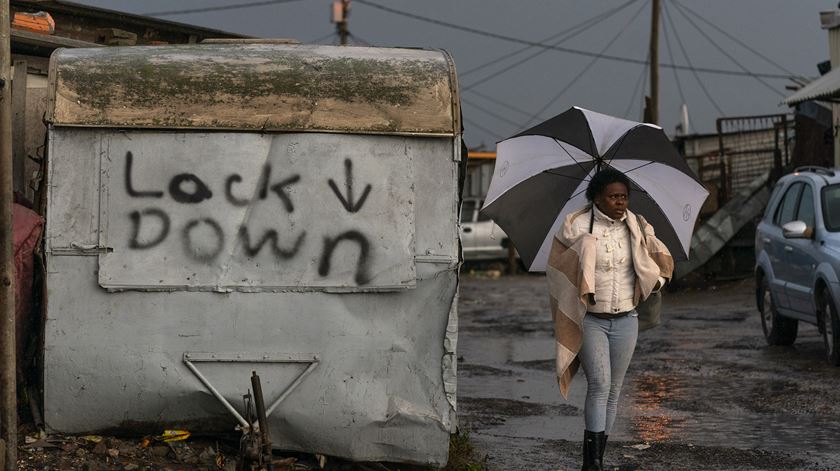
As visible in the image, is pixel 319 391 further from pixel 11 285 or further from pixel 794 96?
pixel 794 96

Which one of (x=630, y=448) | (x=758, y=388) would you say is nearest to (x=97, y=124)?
(x=630, y=448)

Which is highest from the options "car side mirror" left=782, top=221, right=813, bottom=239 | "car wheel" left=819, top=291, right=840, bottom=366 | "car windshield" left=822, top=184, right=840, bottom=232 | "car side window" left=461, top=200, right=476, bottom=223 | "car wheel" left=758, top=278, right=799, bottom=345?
"car windshield" left=822, top=184, right=840, bottom=232

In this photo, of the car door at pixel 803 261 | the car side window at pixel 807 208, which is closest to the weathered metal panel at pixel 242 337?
the car door at pixel 803 261

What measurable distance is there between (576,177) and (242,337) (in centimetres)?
228

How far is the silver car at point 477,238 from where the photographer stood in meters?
33.3

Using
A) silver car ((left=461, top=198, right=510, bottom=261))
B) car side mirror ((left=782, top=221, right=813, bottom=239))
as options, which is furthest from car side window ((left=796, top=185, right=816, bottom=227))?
silver car ((left=461, top=198, right=510, bottom=261))

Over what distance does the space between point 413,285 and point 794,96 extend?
51.0 feet

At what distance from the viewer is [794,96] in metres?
21.0

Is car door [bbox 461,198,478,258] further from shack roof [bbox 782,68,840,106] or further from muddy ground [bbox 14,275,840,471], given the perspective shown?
muddy ground [bbox 14,275,840,471]

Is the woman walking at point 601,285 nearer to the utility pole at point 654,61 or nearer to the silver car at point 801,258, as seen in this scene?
the silver car at point 801,258

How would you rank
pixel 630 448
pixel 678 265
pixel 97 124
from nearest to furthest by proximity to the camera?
pixel 97 124 → pixel 630 448 → pixel 678 265

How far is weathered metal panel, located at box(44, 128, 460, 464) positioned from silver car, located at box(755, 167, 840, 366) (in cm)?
622

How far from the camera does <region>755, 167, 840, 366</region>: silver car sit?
1230cm

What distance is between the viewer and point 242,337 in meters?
6.86
